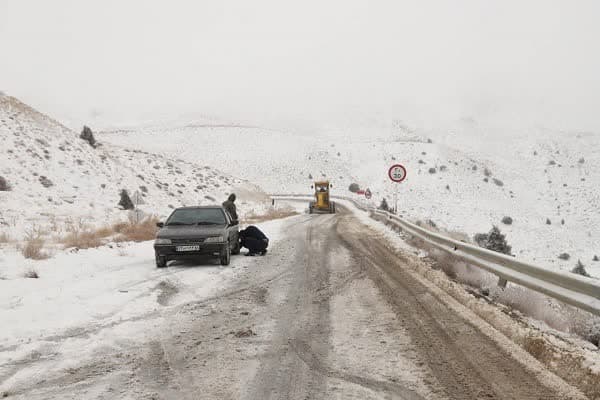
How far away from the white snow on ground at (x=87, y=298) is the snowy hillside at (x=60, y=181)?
25.4 ft

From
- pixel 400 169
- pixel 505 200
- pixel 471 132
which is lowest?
pixel 505 200

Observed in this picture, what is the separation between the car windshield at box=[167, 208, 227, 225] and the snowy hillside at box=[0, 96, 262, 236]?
24.9 ft

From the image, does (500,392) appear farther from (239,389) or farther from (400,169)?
(400,169)

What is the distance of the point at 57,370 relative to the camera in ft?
13.4

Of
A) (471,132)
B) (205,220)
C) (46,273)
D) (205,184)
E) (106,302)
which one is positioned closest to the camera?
(106,302)

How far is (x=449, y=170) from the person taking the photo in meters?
66.5

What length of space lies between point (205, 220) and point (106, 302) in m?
4.45

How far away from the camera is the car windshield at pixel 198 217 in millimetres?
10969

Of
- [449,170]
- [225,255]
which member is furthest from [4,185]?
[449,170]

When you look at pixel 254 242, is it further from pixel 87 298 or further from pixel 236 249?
pixel 87 298

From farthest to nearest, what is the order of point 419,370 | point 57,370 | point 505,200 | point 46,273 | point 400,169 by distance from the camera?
point 505,200 < point 400,169 < point 46,273 < point 57,370 < point 419,370

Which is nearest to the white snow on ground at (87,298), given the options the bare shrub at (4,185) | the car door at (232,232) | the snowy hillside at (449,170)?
the car door at (232,232)

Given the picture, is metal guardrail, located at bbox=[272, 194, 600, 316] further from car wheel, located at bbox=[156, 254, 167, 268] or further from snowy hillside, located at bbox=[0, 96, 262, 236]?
snowy hillside, located at bbox=[0, 96, 262, 236]

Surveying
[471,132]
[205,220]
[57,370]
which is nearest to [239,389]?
[57,370]
